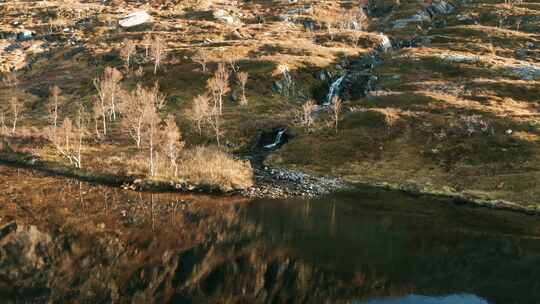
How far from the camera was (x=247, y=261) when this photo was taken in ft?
149

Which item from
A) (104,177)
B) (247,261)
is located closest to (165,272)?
(247,261)

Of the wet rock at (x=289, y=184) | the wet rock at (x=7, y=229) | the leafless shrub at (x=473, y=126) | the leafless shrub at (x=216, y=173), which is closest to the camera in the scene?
the wet rock at (x=7, y=229)

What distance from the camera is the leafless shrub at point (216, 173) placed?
76500 millimetres

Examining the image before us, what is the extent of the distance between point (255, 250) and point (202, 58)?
13713 centimetres

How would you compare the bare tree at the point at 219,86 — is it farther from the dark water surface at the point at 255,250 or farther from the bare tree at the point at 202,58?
the dark water surface at the point at 255,250

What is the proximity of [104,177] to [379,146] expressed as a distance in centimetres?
6006

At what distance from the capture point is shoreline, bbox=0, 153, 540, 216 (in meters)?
72.6

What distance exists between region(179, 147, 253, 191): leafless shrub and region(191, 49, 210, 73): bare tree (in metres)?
89.1

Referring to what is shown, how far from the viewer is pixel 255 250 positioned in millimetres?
48312

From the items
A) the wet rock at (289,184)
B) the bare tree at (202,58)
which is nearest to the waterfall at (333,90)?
the bare tree at (202,58)

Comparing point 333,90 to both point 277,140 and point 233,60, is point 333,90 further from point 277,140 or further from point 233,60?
point 277,140

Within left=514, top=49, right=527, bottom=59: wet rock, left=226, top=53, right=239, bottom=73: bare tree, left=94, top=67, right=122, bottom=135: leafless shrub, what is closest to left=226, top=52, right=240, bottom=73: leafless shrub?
left=226, top=53, right=239, bottom=73: bare tree

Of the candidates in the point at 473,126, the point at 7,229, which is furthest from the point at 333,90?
the point at 7,229

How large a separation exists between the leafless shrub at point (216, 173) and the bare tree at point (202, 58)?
8914cm
